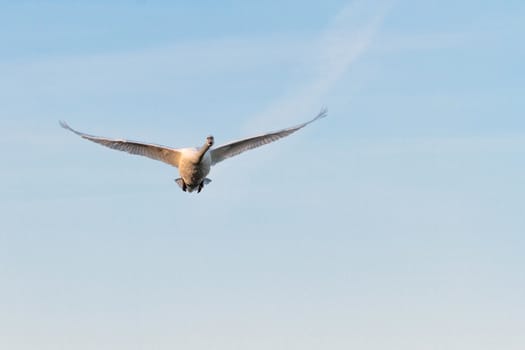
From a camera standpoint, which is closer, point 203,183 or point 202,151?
point 202,151

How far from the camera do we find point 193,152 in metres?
47.8

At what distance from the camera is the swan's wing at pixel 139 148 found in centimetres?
4925

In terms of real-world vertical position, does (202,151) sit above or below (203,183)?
above

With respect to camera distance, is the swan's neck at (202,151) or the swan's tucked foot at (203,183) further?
the swan's tucked foot at (203,183)

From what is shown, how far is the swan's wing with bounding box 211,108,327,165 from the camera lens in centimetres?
4947

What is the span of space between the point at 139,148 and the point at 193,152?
368 centimetres

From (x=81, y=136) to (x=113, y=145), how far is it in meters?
1.84

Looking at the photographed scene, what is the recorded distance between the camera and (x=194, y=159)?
47406mm

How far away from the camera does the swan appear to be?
4756 centimetres

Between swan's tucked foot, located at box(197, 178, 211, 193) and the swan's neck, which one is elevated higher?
the swan's neck

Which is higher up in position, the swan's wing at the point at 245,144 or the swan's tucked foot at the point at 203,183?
the swan's wing at the point at 245,144

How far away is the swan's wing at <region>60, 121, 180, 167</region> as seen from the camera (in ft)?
162

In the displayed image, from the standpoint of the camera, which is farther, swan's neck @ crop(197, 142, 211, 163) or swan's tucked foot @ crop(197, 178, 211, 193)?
swan's tucked foot @ crop(197, 178, 211, 193)

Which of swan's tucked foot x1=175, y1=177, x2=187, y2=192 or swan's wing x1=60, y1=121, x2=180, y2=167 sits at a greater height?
swan's wing x1=60, y1=121, x2=180, y2=167
